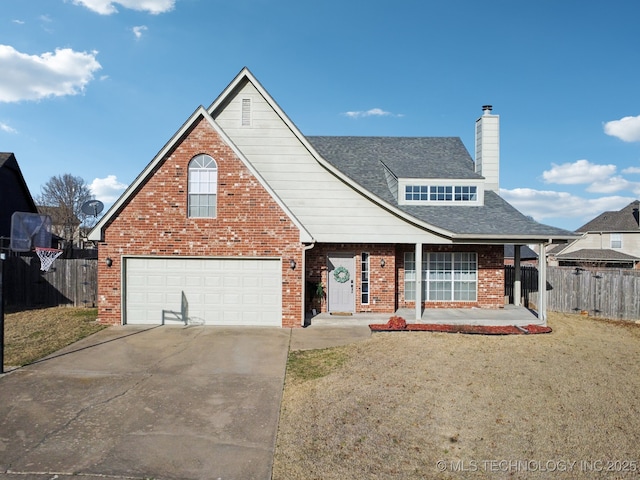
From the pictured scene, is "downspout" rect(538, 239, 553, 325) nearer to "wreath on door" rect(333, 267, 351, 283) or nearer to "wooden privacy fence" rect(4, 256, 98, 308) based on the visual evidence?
"wreath on door" rect(333, 267, 351, 283)

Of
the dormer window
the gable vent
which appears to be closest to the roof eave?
the dormer window

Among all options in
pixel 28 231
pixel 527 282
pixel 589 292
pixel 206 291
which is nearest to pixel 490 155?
pixel 527 282

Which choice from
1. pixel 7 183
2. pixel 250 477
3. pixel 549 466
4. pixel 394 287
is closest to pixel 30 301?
pixel 7 183

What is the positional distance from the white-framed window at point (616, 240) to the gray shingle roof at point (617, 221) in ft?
1.57

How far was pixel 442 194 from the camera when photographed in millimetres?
15133

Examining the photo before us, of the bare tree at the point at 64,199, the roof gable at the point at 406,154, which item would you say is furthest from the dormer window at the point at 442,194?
the bare tree at the point at 64,199

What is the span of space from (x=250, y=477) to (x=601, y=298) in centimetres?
1566

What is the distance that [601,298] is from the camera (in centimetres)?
1506

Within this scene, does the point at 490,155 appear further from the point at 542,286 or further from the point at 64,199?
the point at 64,199

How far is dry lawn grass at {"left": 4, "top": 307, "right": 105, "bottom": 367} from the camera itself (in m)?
9.20

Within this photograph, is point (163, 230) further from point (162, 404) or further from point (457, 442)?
point (457, 442)

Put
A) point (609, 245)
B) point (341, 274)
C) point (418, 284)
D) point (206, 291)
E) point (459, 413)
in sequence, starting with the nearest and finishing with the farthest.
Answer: point (459, 413) < point (206, 291) < point (418, 284) < point (341, 274) < point (609, 245)

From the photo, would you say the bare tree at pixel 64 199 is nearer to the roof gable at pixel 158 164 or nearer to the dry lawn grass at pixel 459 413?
the roof gable at pixel 158 164

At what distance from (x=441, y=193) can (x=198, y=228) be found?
9003 mm
